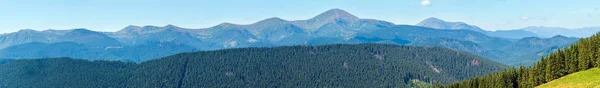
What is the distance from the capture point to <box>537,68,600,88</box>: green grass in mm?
82394

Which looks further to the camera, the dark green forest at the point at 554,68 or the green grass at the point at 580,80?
the dark green forest at the point at 554,68

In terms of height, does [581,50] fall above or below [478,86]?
above

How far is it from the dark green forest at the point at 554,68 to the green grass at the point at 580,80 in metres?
3.43

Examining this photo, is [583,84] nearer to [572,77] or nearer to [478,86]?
[572,77]

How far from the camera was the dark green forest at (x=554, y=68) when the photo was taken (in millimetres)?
105500

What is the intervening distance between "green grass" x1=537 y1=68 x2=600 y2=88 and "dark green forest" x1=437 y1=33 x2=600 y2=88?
3429 mm

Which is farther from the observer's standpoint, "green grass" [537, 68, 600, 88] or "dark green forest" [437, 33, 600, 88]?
"dark green forest" [437, 33, 600, 88]

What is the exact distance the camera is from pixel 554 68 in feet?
353

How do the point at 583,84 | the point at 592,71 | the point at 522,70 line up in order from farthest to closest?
1. the point at 522,70
2. the point at 592,71
3. the point at 583,84

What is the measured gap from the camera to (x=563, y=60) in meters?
110

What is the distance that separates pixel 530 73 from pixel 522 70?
14.0 ft

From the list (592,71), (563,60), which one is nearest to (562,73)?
(563,60)

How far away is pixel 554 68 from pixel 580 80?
55.0ft

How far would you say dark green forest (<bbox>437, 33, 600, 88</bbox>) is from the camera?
105500 millimetres
